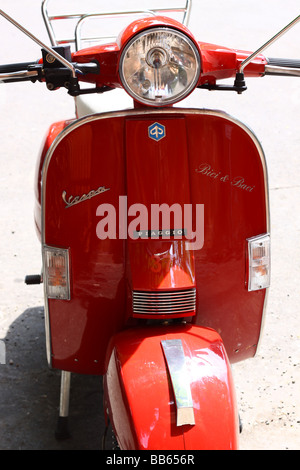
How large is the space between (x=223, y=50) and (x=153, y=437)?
1.11 metres

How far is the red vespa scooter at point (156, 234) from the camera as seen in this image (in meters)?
1.75

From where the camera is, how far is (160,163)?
1971mm

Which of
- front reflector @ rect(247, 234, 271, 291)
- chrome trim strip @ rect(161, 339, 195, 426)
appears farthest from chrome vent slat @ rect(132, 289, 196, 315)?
front reflector @ rect(247, 234, 271, 291)

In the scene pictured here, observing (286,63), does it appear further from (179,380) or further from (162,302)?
(179,380)

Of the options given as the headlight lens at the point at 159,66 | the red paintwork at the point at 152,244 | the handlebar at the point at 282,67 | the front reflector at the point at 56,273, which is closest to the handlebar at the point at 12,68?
the red paintwork at the point at 152,244

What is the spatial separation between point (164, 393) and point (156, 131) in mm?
752

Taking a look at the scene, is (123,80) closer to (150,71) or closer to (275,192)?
(150,71)

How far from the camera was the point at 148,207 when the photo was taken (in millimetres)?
1983

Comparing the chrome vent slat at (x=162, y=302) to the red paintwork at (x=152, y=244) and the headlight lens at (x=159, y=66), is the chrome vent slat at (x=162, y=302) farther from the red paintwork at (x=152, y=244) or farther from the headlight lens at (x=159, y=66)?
the headlight lens at (x=159, y=66)

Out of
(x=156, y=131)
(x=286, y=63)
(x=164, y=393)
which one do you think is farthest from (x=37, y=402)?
(x=286, y=63)

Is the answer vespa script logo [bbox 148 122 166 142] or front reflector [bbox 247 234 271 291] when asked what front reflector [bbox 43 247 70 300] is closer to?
vespa script logo [bbox 148 122 166 142]

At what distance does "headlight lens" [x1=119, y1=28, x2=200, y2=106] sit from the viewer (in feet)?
5.74
